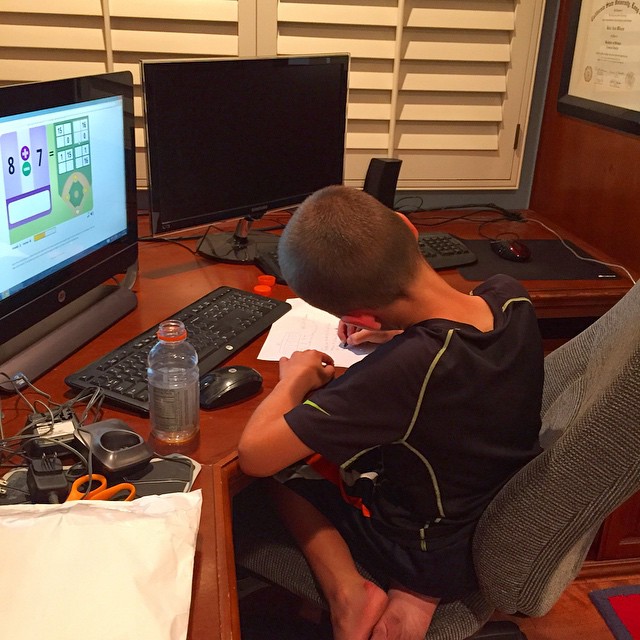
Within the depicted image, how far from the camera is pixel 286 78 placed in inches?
64.0

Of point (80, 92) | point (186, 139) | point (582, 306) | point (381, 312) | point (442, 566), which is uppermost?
point (80, 92)

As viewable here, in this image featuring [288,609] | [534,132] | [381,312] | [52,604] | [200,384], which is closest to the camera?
[52,604]

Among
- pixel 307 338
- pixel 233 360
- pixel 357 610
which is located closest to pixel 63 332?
pixel 233 360

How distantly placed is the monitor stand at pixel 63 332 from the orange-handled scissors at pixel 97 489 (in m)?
0.30

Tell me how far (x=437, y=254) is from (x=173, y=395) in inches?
35.9

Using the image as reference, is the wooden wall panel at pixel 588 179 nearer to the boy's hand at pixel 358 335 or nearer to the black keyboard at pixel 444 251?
the black keyboard at pixel 444 251

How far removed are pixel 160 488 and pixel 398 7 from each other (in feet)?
4.88

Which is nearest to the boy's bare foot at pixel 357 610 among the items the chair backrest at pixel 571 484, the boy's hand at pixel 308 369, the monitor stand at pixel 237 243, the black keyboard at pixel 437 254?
the chair backrest at pixel 571 484

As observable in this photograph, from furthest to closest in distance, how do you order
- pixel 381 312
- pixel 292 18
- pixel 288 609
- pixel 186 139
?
pixel 292 18, pixel 288 609, pixel 186 139, pixel 381 312

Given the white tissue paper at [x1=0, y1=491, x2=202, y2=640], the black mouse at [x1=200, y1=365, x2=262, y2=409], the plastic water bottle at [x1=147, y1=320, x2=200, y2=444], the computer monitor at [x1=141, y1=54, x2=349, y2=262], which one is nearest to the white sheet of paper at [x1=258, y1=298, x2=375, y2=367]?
the black mouse at [x1=200, y1=365, x2=262, y2=409]

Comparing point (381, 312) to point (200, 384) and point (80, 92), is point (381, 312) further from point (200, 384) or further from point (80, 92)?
point (80, 92)

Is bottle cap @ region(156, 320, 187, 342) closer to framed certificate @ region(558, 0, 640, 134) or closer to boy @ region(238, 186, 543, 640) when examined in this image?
boy @ region(238, 186, 543, 640)

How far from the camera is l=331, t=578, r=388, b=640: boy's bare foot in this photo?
101 centimetres

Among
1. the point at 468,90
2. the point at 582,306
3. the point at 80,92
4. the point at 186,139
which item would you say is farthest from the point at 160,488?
the point at 468,90
